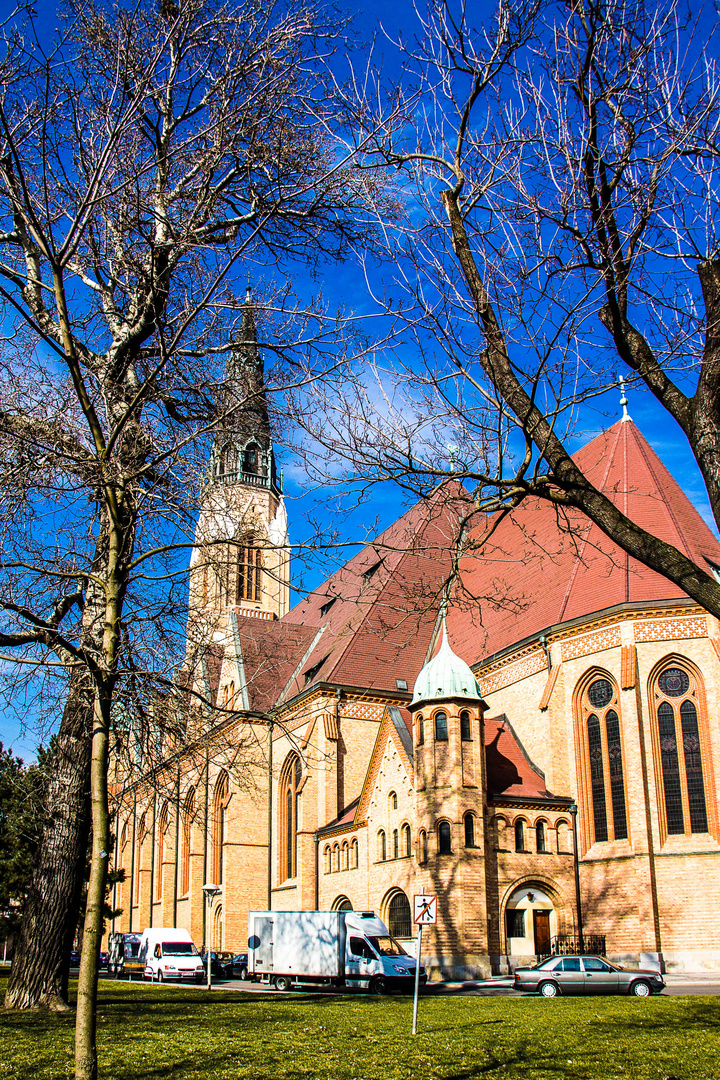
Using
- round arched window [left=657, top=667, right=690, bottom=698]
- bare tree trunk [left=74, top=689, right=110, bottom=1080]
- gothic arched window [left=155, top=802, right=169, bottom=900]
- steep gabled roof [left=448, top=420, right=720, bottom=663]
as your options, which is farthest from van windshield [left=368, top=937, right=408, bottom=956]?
gothic arched window [left=155, top=802, right=169, bottom=900]

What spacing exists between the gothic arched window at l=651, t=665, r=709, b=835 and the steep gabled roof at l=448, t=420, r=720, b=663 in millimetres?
2352

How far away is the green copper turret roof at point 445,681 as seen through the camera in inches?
995

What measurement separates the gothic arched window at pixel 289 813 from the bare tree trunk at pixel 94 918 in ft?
91.4

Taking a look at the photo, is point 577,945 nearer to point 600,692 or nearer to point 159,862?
point 600,692

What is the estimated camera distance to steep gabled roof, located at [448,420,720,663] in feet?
84.3

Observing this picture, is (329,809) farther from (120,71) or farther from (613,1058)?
(120,71)

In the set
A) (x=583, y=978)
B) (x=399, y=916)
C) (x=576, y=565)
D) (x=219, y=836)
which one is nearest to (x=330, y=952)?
(x=399, y=916)

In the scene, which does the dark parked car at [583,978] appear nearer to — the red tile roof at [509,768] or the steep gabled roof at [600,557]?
the red tile roof at [509,768]

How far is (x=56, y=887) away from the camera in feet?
37.5

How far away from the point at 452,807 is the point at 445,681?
11.2 feet

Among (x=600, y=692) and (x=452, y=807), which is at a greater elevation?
(x=600, y=692)

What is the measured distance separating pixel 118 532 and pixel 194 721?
357 cm

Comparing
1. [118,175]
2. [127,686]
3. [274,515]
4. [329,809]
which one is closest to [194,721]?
[127,686]

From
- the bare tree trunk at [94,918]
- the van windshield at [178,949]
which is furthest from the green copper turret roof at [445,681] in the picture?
the bare tree trunk at [94,918]
